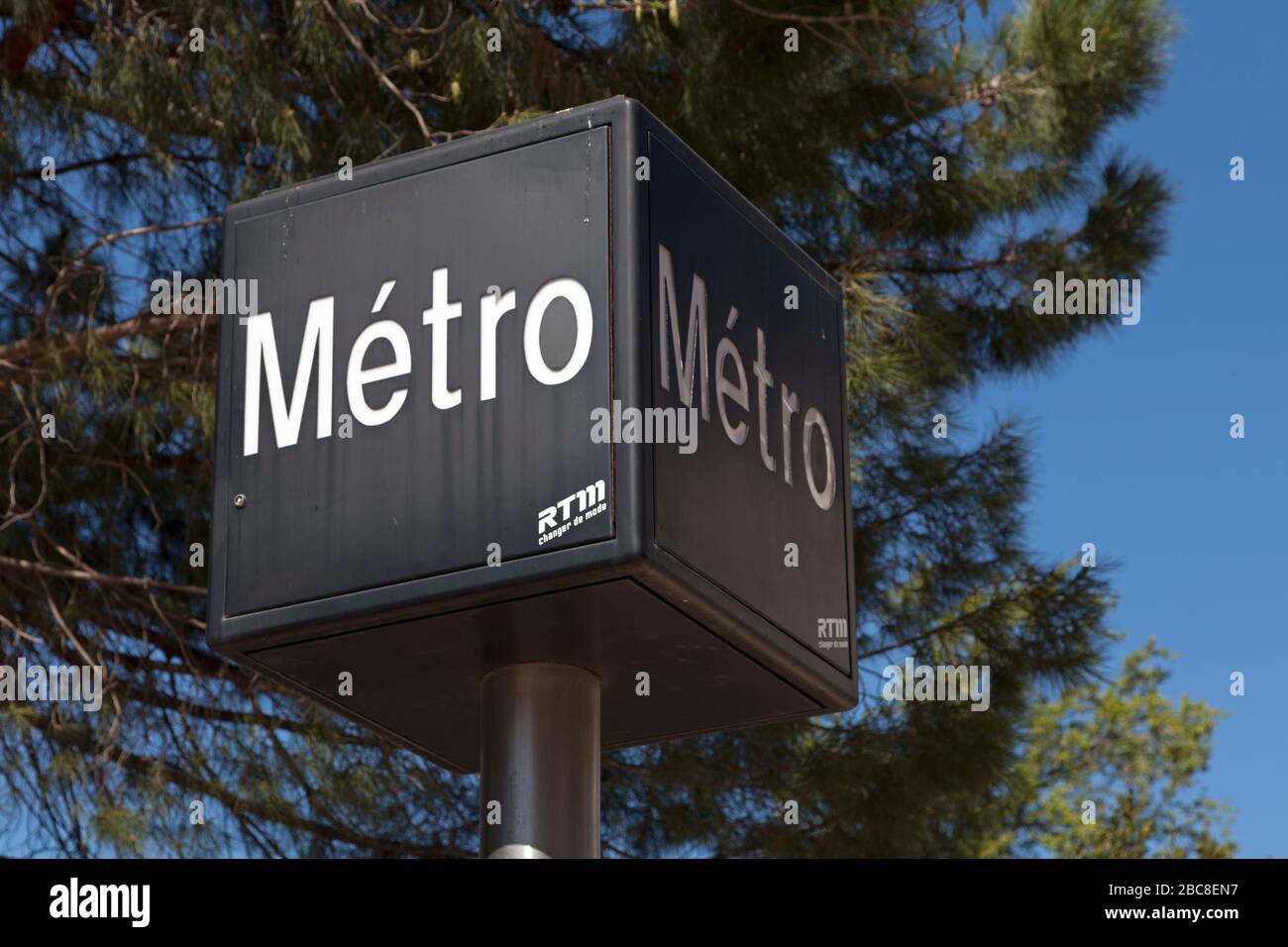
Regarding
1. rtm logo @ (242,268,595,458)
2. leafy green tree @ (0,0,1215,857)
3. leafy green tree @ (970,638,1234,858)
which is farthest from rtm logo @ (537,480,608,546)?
leafy green tree @ (970,638,1234,858)

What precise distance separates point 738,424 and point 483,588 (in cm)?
36

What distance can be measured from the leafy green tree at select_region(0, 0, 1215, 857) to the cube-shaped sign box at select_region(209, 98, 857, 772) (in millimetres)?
3649

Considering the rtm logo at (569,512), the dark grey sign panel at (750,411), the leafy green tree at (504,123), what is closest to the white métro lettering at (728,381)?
the dark grey sign panel at (750,411)

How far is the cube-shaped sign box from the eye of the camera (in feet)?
6.29

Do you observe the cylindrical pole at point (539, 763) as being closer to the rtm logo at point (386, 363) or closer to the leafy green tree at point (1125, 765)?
the rtm logo at point (386, 363)

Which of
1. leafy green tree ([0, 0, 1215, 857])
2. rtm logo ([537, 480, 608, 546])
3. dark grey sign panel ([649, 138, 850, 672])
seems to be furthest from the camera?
leafy green tree ([0, 0, 1215, 857])

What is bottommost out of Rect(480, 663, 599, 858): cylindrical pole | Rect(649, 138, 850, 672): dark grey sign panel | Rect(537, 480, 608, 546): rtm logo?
Rect(480, 663, 599, 858): cylindrical pole

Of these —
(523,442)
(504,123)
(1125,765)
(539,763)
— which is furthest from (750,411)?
(1125,765)

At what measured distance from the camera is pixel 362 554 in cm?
199

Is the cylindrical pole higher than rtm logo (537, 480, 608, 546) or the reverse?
the reverse

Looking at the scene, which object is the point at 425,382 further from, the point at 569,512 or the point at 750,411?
the point at 750,411

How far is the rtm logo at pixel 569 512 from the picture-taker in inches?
73.9

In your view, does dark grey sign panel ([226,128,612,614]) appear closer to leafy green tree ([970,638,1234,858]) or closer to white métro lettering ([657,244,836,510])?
white métro lettering ([657,244,836,510])
